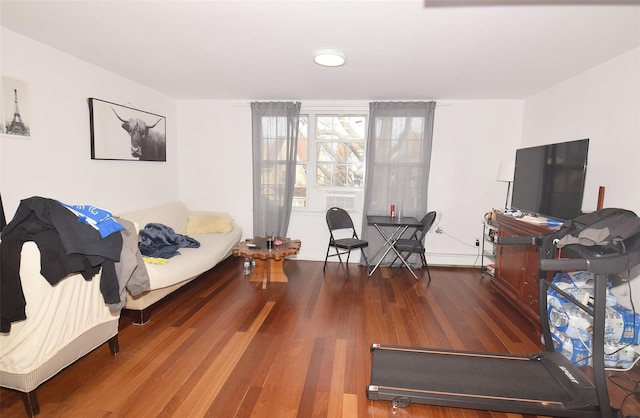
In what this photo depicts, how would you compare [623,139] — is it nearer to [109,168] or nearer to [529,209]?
[529,209]

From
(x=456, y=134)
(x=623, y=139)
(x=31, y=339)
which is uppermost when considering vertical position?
(x=456, y=134)

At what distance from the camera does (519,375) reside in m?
1.98

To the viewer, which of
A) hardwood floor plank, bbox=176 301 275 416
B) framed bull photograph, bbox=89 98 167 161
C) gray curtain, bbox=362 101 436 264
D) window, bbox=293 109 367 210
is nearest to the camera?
hardwood floor plank, bbox=176 301 275 416

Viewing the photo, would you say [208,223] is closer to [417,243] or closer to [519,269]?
[417,243]

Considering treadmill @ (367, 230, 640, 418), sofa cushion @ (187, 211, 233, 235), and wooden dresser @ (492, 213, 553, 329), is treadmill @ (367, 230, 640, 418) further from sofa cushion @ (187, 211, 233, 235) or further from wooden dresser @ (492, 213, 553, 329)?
sofa cushion @ (187, 211, 233, 235)

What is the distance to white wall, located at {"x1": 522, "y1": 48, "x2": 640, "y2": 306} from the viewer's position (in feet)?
7.88

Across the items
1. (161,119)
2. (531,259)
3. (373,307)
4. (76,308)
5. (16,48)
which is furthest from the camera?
(161,119)

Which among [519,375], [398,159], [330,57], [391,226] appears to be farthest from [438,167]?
[519,375]

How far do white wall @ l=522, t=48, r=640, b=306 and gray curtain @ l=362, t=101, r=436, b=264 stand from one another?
1.46 meters

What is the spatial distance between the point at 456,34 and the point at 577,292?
2045 mm

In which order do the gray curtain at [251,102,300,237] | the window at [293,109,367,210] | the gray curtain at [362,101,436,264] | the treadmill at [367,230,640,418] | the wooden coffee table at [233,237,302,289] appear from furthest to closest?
the window at [293,109,367,210], the gray curtain at [251,102,300,237], the gray curtain at [362,101,436,264], the wooden coffee table at [233,237,302,289], the treadmill at [367,230,640,418]

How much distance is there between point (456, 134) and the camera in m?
4.29

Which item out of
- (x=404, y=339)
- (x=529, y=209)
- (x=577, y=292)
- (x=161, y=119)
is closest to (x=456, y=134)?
(x=529, y=209)

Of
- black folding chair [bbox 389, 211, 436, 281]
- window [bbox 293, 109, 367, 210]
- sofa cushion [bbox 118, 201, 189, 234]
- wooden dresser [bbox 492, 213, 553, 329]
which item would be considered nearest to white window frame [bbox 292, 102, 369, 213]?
window [bbox 293, 109, 367, 210]
